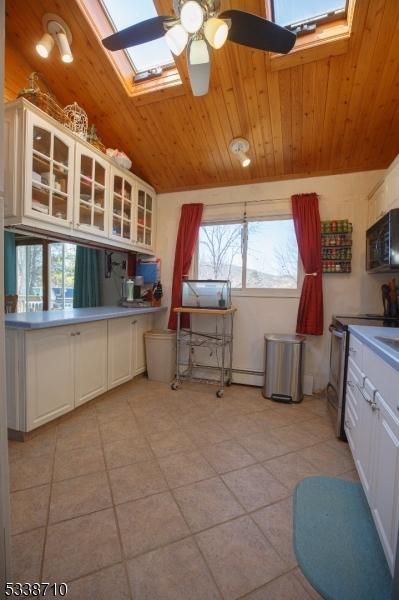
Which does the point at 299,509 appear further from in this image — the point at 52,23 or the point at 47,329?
the point at 52,23

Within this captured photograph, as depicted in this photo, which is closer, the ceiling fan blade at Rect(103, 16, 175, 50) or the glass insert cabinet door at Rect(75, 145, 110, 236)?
the ceiling fan blade at Rect(103, 16, 175, 50)

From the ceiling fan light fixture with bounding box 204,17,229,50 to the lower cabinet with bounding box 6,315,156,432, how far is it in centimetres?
200

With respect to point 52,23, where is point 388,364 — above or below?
below

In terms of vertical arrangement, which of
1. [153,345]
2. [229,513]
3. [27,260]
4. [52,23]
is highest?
[52,23]

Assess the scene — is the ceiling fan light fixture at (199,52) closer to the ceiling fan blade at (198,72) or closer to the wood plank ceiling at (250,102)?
the ceiling fan blade at (198,72)

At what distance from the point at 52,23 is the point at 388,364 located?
3128mm

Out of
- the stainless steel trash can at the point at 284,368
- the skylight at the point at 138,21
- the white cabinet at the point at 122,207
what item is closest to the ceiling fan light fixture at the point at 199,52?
the skylight at the point at 138,21

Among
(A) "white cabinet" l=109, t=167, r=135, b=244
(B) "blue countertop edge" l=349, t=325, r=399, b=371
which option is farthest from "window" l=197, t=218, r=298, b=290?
(B) "blue countertop edge" l=349, t=325, r=399, b=371

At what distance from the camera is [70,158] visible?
2250 mm

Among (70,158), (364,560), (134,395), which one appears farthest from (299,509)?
(70,158)

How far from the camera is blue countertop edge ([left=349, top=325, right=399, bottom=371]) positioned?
3.42ft

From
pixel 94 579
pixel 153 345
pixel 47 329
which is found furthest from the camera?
pixel 153 345

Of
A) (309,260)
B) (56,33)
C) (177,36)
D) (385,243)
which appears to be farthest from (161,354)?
(56,33)

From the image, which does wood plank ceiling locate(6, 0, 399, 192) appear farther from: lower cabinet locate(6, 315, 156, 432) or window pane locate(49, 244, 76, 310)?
lower cabinet locate(6, 315, 156, 432)
